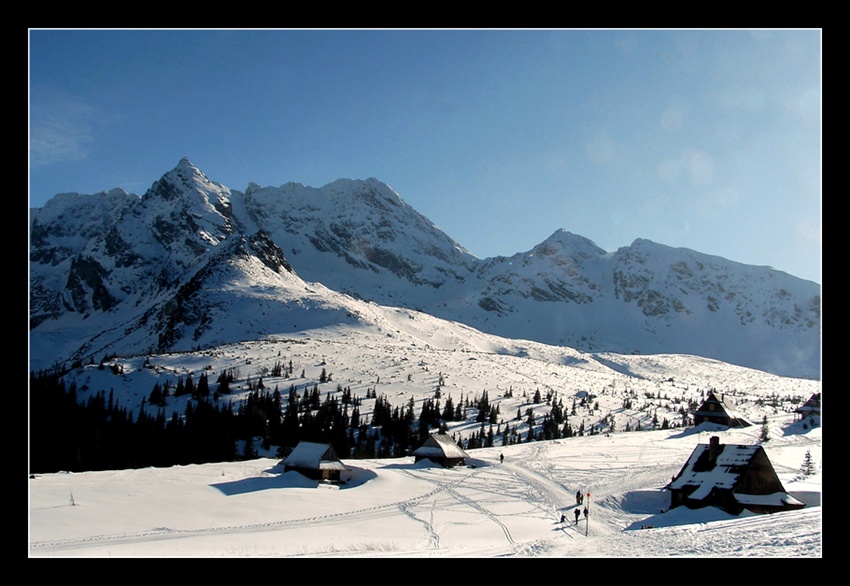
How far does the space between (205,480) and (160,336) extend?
15718 cm

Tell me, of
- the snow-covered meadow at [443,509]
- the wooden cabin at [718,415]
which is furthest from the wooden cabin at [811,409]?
the wooden cabin at [718,415]

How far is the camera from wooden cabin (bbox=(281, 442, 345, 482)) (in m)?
45.7

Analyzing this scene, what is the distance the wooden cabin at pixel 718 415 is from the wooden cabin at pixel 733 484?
53.2m

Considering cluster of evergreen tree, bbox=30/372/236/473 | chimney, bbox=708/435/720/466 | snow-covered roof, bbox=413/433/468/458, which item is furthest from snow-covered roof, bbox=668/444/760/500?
cluster of evergreen tree, bbox=30/372/236/473

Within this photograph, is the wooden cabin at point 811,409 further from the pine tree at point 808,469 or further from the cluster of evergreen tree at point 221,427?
the pine tree at point 808,469

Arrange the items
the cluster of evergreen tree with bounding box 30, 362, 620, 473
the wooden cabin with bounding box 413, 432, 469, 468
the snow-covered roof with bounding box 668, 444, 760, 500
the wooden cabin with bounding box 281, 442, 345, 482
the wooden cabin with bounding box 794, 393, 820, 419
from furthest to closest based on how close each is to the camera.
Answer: the wooden cabin with bounding box 794, 393, 820, 419 < the cluster of evergreen tree with bounding box 30, 362, 620, 473 < the wooden cabin with bounding box 413, 432, 469, 468 < the wooden cabin with bounding box 281, 442, 345, 482 < the snow-covered roof with bounding box 668, 444, 760, 500

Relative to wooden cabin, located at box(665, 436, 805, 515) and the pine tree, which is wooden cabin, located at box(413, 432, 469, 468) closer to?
wooden cabin, located at box(665, 436, 805, 515)

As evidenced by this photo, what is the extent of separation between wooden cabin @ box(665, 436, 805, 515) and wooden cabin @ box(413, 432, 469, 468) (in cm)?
2007

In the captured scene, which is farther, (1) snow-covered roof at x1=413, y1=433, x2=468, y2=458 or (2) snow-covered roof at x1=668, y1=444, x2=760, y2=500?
(1) snow-covered roof at x1=413, y1=433, x2=468, y2=458
